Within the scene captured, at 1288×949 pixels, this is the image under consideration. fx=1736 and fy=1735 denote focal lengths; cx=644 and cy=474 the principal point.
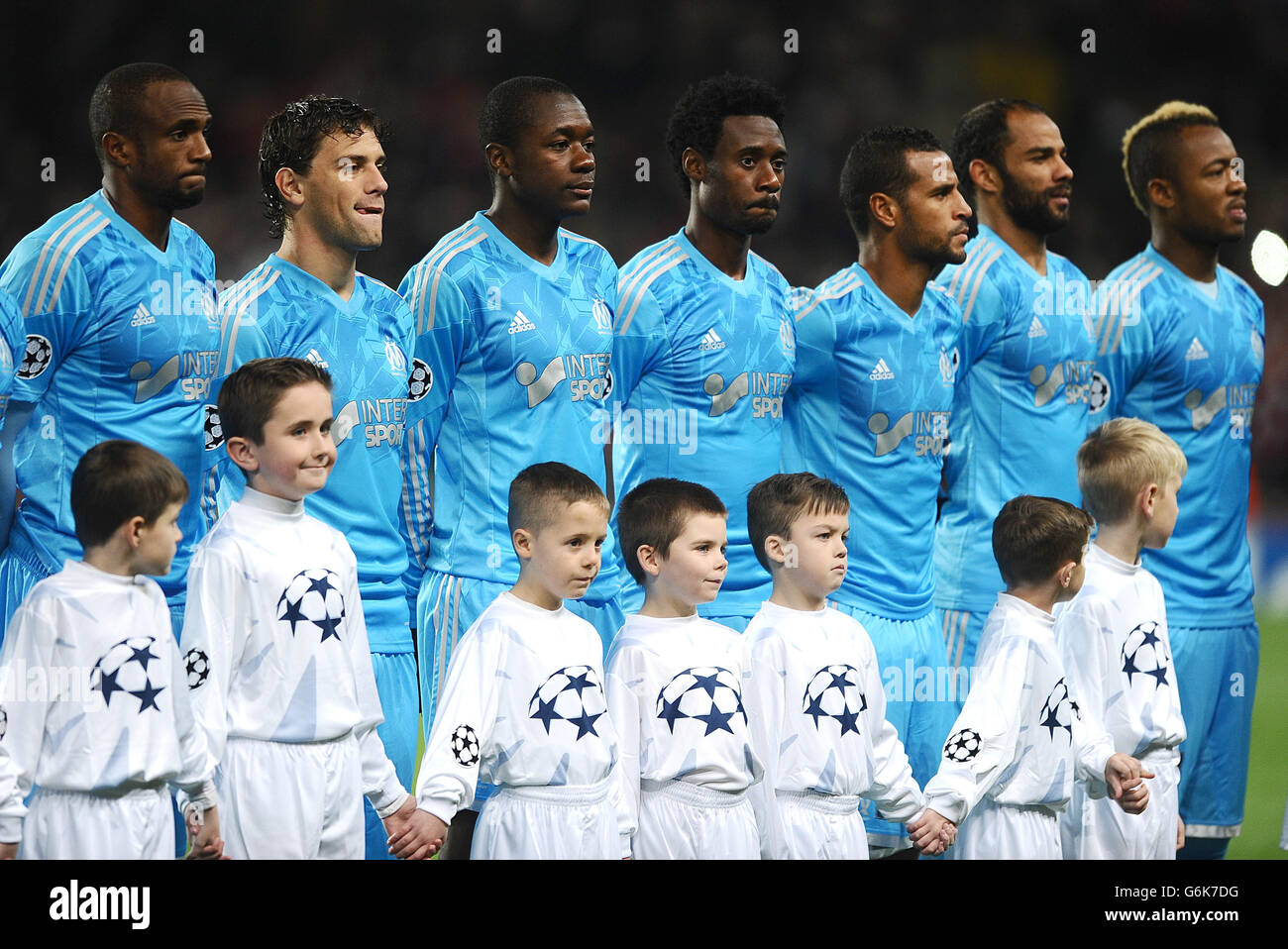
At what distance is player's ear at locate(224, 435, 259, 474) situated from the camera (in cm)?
409

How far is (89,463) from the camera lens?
4102mm

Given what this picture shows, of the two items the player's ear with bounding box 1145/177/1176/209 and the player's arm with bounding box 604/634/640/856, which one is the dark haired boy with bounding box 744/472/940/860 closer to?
the player's arm with bounding box 604/634/640/856

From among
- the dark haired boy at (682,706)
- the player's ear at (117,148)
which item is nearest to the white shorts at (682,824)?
the dark haired boy at (682,706)

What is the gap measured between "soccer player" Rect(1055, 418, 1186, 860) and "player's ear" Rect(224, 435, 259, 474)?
222cm

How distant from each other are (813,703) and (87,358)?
6.57ft

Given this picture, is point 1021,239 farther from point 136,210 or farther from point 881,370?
point 136,210

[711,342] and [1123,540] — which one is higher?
[711,342]

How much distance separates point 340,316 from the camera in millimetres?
4426

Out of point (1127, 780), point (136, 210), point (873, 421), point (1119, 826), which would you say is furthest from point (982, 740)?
point (136, 210)

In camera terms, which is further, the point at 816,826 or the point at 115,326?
the point at 816,826

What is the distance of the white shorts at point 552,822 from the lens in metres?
4.17
